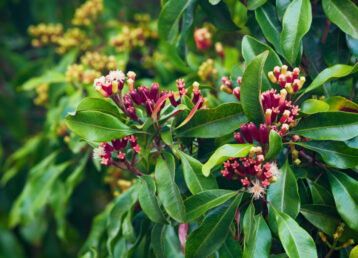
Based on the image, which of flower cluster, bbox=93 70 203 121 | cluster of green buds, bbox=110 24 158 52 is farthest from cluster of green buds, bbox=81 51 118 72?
flower cluster, bbox=93 70 203 121

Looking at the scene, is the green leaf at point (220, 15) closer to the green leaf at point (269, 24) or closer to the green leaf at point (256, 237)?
the green leaf at point (269, 24)

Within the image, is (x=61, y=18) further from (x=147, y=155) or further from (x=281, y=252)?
(x=281, y=252)

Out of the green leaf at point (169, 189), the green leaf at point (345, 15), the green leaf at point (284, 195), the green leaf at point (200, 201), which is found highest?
the green leaf at point (345, 15)

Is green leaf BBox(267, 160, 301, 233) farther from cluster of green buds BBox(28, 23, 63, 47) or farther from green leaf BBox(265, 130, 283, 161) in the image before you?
cluster of green buds BBox(28, 23, 63, 47)

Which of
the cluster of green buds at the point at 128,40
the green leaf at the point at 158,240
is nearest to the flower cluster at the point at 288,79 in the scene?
the green leaf at the point at 158,240

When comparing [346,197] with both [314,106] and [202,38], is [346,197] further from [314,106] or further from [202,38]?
[202,38]

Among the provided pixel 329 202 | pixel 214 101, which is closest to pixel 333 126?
pixel 329 202

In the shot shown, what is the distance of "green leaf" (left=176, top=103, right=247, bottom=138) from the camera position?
830mm

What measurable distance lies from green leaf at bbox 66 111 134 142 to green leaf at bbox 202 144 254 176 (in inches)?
7.3

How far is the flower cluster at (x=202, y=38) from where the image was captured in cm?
140

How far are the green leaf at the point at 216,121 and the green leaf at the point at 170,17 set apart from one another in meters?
0.31

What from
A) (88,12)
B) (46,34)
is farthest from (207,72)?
(46,34)

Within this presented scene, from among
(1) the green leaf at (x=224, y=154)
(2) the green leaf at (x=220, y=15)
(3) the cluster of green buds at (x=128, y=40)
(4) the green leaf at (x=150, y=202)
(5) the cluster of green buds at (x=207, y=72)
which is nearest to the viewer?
(1) the green leaf at (x=224, y=154)

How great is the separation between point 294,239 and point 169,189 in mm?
249
